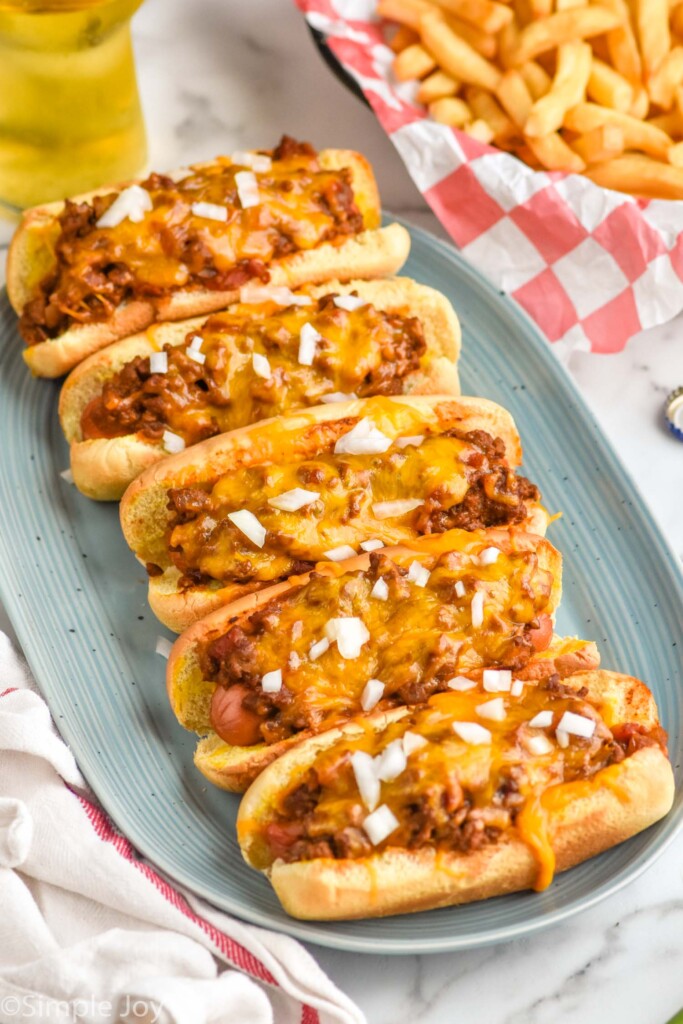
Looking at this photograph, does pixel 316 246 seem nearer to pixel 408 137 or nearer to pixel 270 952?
pixel 408 137

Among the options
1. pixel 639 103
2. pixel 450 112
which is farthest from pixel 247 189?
pixel 639 103

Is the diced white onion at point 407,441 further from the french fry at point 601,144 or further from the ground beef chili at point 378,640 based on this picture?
the french fry at point 601,144

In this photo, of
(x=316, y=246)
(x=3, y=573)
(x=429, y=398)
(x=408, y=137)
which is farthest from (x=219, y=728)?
(x=408, y=137)

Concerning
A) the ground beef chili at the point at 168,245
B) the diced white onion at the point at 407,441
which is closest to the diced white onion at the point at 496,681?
the diced white onion at the point at 407,441

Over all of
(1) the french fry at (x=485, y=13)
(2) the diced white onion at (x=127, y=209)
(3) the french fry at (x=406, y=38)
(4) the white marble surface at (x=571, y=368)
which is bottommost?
(4) the white marble surface at (x=571, y=368)

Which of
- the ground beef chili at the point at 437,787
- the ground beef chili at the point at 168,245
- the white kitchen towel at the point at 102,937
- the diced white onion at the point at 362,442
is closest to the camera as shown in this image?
the white kitchen towel at the point at 102,937

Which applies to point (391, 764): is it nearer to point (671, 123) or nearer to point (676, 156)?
point (676, 156)

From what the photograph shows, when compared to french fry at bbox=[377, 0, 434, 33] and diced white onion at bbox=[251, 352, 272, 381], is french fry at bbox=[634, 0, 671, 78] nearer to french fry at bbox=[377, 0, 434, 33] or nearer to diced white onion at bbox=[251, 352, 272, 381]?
french fry at bbox=[377, 0, 434, 33]

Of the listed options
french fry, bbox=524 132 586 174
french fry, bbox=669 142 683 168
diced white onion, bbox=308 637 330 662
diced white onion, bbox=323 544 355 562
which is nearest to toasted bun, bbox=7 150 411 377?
french fry, bbox=524 132 586 174
